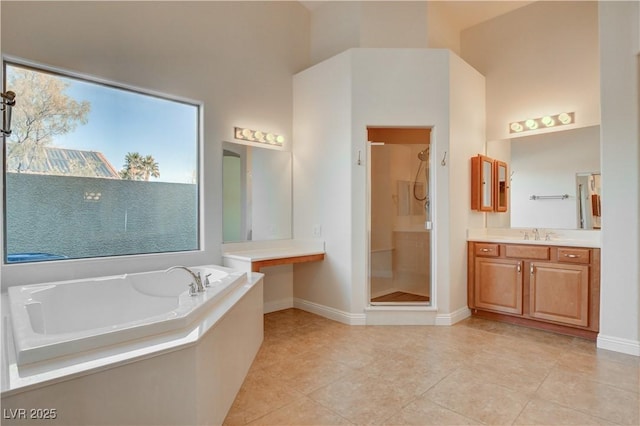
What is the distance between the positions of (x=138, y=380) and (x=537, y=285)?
11.1 ft

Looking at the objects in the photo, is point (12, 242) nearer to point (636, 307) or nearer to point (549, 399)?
point (549, 399)

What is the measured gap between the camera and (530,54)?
388cm

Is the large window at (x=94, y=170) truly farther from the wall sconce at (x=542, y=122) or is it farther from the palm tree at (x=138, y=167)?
the wall sconce at (x=542, y=122)

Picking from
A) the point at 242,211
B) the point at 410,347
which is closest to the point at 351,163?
the point at 242,211

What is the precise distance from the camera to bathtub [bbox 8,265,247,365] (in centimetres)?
136

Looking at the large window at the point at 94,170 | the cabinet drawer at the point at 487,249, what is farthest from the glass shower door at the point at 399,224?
the large window at the point at 94,170

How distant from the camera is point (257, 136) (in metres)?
3.76

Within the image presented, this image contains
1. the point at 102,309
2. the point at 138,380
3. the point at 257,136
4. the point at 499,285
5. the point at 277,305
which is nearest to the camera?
the point at 138,380

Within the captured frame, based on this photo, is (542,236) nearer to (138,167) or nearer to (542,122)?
(542,122)

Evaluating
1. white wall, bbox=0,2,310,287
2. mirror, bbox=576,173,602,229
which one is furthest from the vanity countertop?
white wall, bbox=0,2,310,287

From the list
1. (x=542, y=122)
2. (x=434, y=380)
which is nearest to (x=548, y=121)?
(x=542, y=122)

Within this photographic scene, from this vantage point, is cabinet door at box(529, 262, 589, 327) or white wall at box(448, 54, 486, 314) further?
white wall at box(448, 54, 486, 314)

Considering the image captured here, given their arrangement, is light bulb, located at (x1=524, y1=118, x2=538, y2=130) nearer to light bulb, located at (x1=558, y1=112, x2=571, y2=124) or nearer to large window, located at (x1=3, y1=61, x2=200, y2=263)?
light bulb, located at (x1=558, y1=112, x2=571, y2=124)

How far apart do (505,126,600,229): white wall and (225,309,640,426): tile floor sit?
49.3 inches
